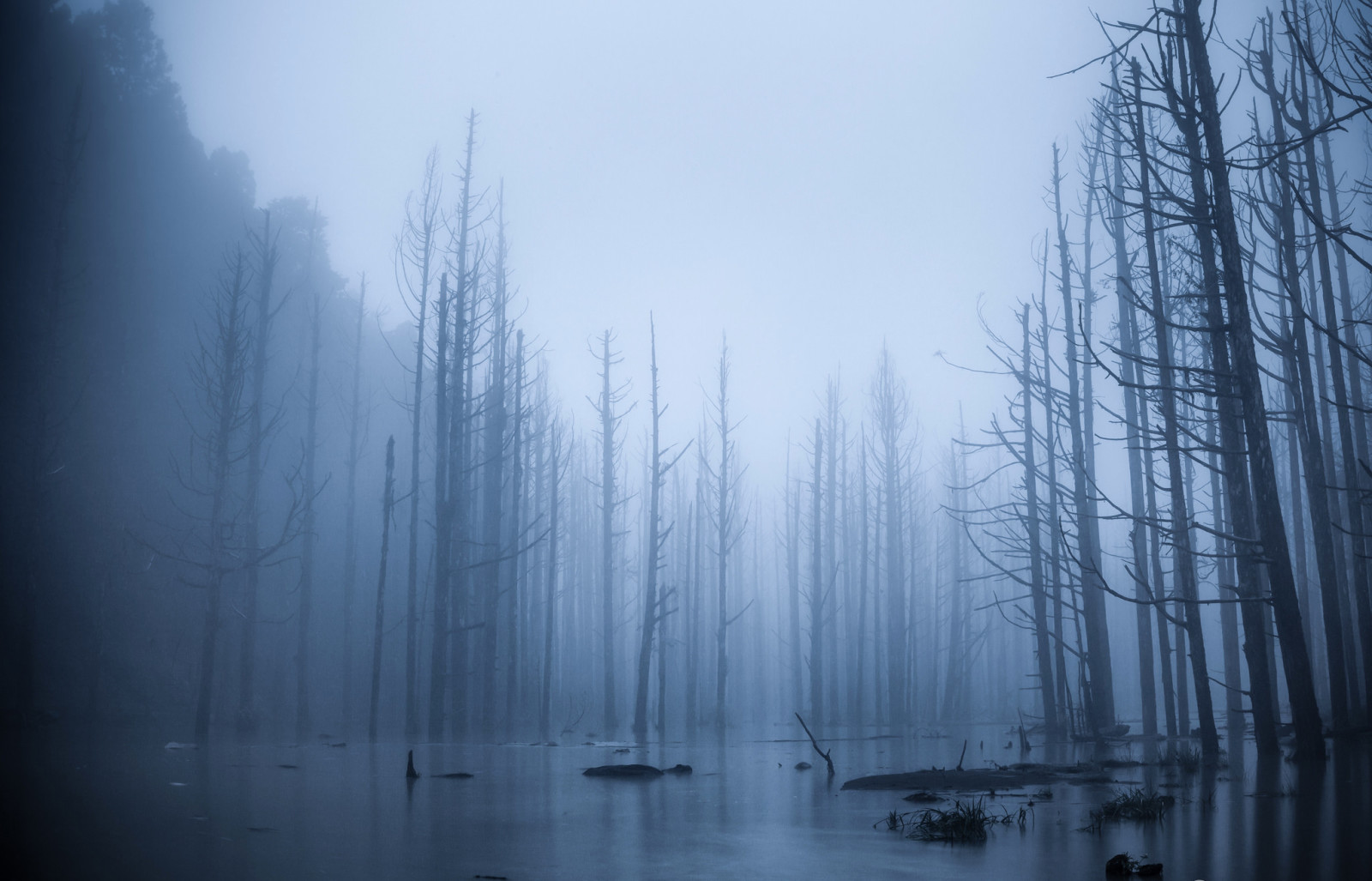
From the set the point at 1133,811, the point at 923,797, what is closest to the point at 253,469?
the point at 923,797

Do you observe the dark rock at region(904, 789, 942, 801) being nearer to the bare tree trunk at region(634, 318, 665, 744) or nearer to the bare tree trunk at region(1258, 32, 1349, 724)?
the bare tree trunk at region(1258, 32, 1349, 724)

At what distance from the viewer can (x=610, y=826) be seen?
418 cm

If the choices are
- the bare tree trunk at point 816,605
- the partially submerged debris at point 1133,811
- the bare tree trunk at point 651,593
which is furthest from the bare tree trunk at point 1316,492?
the bare tree trunk at point 816,605

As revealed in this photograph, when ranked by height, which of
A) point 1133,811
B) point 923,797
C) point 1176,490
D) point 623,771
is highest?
point 1176,490

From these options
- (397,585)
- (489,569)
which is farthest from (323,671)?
(489,569)

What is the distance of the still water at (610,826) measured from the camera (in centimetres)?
287

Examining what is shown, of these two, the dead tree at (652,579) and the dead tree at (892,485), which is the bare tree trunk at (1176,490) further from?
the dead tree at (892,485)

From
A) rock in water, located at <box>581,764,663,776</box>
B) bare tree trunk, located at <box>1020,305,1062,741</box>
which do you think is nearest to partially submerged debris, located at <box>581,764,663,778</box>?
rock in water, located at <box>581,764,663,776</box>

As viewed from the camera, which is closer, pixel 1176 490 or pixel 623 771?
pixel 623 771

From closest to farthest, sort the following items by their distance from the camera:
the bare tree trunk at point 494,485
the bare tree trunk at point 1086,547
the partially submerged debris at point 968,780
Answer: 1. the partially submerged debris at point 968,780
2. the bare tree trunk at point 1086,547
3. the bare tree trunk at point 494,485

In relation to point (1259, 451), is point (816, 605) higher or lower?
lower

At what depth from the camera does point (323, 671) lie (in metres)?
34.9

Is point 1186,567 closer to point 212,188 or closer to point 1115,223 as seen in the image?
point 1115,223

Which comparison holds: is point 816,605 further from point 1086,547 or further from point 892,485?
point 1086,547
